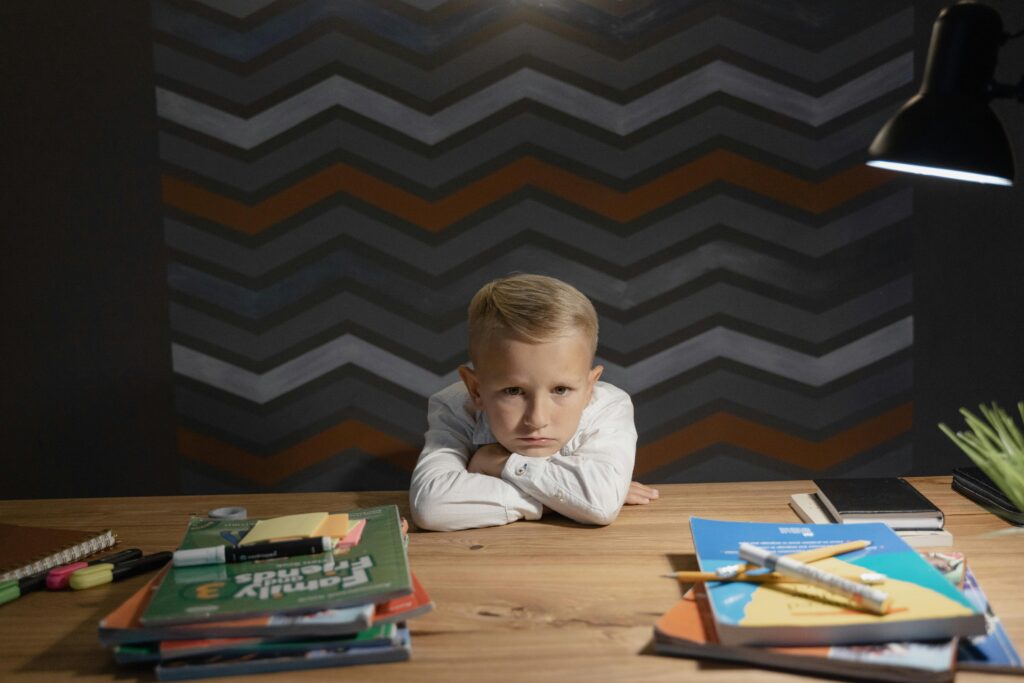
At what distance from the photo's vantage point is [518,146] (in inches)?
64.3

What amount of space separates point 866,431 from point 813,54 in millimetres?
698

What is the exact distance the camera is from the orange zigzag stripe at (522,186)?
64.3 inches

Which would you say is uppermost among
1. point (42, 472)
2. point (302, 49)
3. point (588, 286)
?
point (302, 49)

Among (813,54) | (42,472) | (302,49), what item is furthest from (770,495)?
(42,472)

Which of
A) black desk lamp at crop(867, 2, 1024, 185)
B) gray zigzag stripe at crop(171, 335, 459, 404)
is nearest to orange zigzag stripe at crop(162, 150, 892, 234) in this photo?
gray zigzag stripe at crop(171, 335, 459, 404)

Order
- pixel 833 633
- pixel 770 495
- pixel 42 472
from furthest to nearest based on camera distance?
pixel 42 472 < pixel 770 495 < pixel 833 633

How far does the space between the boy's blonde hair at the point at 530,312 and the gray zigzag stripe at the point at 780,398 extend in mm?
349

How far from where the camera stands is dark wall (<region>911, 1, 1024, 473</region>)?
1.64 m

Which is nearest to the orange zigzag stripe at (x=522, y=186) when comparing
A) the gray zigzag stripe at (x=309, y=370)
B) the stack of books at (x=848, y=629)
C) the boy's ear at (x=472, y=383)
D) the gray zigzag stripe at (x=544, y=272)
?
the gray zigzag stripe at (x=544, y=272)

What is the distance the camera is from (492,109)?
5.33 feet

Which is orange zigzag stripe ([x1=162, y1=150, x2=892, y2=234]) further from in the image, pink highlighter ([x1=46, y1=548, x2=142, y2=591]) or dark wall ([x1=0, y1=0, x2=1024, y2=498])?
pink highlighter ([x1=46, y1=548, x2=142, y2=591])

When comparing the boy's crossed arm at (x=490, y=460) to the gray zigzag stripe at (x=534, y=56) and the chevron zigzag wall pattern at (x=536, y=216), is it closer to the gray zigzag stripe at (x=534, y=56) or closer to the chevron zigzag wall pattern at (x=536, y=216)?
the chevron zigzag wall pattern at (x=536, y=216)

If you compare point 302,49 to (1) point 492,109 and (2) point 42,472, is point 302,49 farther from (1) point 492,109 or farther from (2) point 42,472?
(2) point 42,472

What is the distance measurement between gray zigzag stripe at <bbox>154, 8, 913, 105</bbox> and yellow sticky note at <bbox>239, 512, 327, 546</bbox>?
84 centimetres
